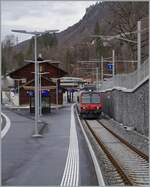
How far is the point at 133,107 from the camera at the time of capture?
118 ft

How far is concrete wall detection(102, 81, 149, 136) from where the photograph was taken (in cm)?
2998

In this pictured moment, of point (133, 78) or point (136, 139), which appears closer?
point (136, 139)

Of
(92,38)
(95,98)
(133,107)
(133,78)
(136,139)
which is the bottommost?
(136,139)

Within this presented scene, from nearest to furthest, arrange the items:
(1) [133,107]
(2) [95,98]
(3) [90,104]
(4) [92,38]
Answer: (1) [133,107] → (3) [90,104] → (2) [95,98] → (4) [92,38]

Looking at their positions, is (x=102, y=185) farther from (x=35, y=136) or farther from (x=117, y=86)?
(x=117, y=86)

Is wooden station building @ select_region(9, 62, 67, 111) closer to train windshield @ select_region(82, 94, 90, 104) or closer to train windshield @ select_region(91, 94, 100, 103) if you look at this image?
train windshield @ select_region(91, 94, 100, 103)

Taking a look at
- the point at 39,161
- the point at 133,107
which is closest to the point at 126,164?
the point at 39,161

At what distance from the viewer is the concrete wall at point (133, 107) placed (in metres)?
30.0

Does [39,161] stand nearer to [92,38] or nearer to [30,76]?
[92,38]

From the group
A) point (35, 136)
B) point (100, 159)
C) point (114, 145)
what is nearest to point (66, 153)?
point (100, 159)

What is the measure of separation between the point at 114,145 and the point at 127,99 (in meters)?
13.4

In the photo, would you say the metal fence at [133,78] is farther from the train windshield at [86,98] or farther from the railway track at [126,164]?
the railway track at [126,164]

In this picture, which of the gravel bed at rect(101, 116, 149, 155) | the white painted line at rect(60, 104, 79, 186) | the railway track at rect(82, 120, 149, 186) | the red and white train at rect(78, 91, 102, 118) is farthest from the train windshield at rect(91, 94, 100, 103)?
the white painted line at rect(60, 104, 79, 186)

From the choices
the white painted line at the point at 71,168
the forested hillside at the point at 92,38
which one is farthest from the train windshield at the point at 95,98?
the white painted line at the point at 71,168
